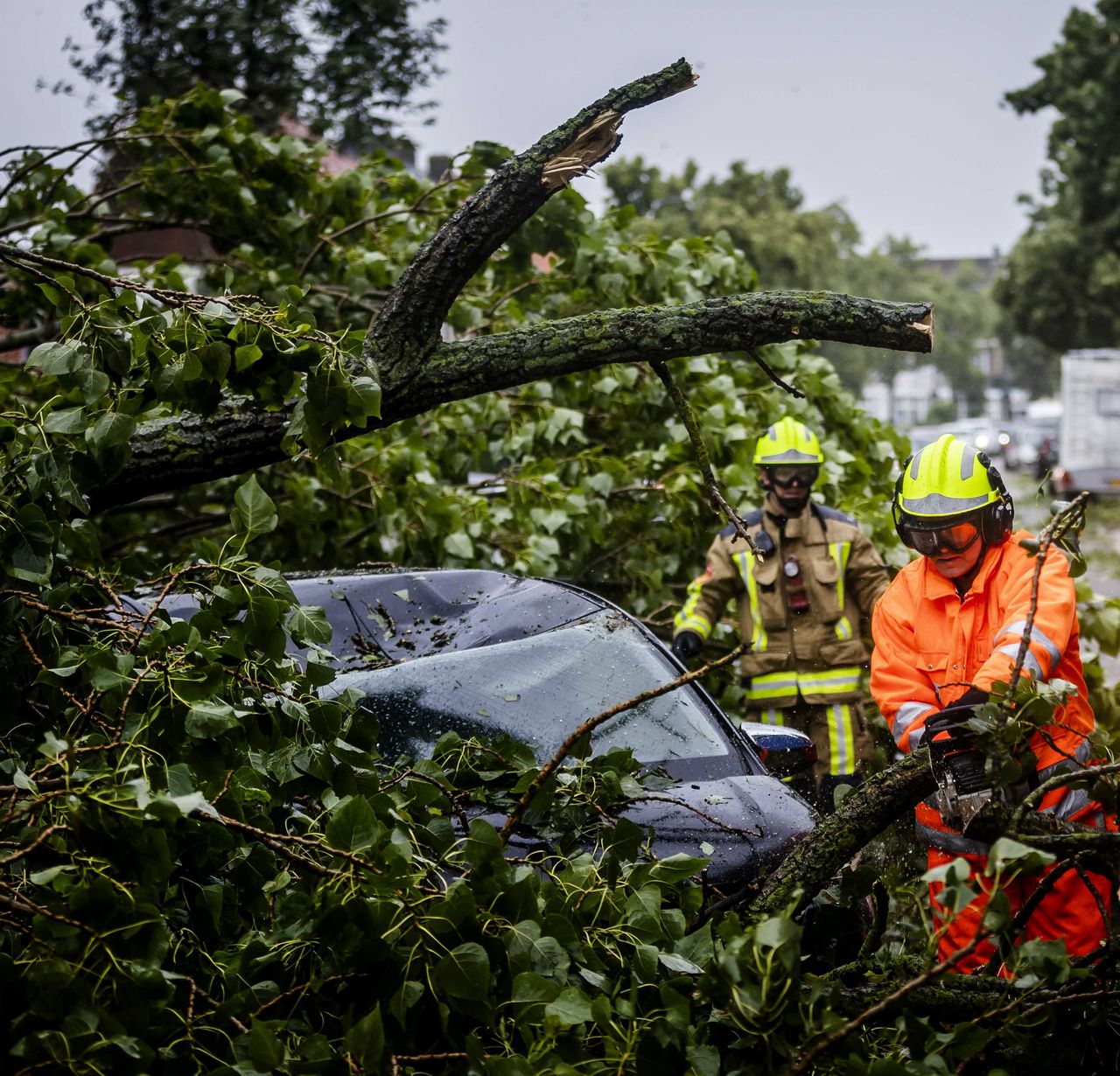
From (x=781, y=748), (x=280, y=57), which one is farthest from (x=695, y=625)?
(x=280, y=57)

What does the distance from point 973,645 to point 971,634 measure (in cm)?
3

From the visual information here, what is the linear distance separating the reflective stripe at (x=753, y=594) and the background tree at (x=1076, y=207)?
23.6m

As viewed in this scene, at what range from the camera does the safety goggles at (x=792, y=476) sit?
503 cm

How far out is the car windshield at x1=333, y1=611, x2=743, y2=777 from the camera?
134 inches

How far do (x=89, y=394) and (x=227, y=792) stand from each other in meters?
0.96

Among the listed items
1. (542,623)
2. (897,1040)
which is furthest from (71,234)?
(897,1040)

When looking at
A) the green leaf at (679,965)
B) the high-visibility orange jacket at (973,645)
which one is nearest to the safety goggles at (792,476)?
the high-visibility orange jacket at (973,645)

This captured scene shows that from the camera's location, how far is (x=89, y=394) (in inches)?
109

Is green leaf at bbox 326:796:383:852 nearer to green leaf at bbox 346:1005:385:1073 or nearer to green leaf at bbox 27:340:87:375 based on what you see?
green leaf at bbox 346:1005:385:1073

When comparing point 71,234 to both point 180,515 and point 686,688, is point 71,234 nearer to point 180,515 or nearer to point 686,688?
point 180,515

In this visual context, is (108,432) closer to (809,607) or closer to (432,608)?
(432,608)

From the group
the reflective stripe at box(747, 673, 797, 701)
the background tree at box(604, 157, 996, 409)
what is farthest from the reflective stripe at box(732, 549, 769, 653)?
the background tree at box(604, 157, 996, 409)

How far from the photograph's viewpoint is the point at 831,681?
5.00 meters

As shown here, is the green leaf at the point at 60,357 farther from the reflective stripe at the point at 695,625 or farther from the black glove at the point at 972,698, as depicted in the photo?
the reflective stripe at the point at 695,625
